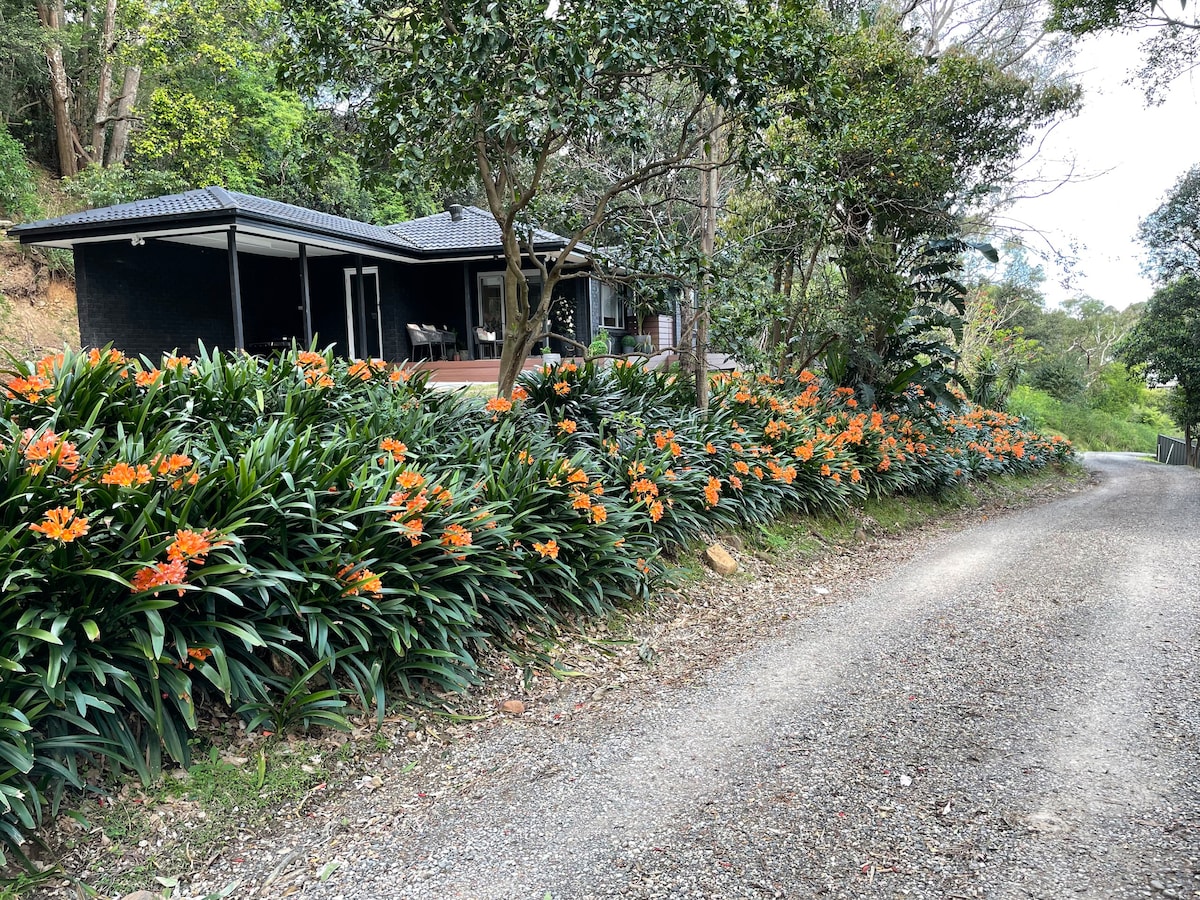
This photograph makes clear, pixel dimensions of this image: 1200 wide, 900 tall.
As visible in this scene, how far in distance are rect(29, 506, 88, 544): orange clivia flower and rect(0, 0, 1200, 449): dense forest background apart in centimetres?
306

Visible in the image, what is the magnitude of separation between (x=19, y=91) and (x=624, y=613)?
23.8 metres

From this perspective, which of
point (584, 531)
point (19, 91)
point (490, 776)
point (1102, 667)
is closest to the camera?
point (490, 776)

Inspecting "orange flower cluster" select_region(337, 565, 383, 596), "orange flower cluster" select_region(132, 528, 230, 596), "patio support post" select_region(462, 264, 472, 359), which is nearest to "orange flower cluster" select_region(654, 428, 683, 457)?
"orange flower cluster" select_region(337, 565, 383, 596)

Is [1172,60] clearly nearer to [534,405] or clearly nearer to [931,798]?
[534,405]

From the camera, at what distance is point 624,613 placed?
4773 millimetres

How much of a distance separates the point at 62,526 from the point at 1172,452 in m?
33.7

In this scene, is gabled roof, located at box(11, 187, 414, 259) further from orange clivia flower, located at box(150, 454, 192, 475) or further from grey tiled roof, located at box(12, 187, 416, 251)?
orange clivia flower, located at box(150, 454, 192, 475)

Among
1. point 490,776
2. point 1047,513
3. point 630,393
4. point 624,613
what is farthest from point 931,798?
point 1047,513

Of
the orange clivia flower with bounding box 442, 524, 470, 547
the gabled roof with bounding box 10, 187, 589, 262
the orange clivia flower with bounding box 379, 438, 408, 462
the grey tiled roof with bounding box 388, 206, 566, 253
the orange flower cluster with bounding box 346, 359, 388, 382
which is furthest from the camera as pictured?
the grey tiled roof with bounding box 388, 206, 566, 253

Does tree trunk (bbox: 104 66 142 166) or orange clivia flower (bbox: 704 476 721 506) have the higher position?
tree trunk (bbox: 104 66 142 166)

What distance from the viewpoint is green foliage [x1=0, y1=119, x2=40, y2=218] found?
16.4 metres

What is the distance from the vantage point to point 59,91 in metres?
19.0

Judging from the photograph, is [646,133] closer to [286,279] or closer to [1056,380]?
[286,279]

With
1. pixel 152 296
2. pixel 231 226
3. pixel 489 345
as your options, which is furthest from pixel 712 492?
pixel 152 296
